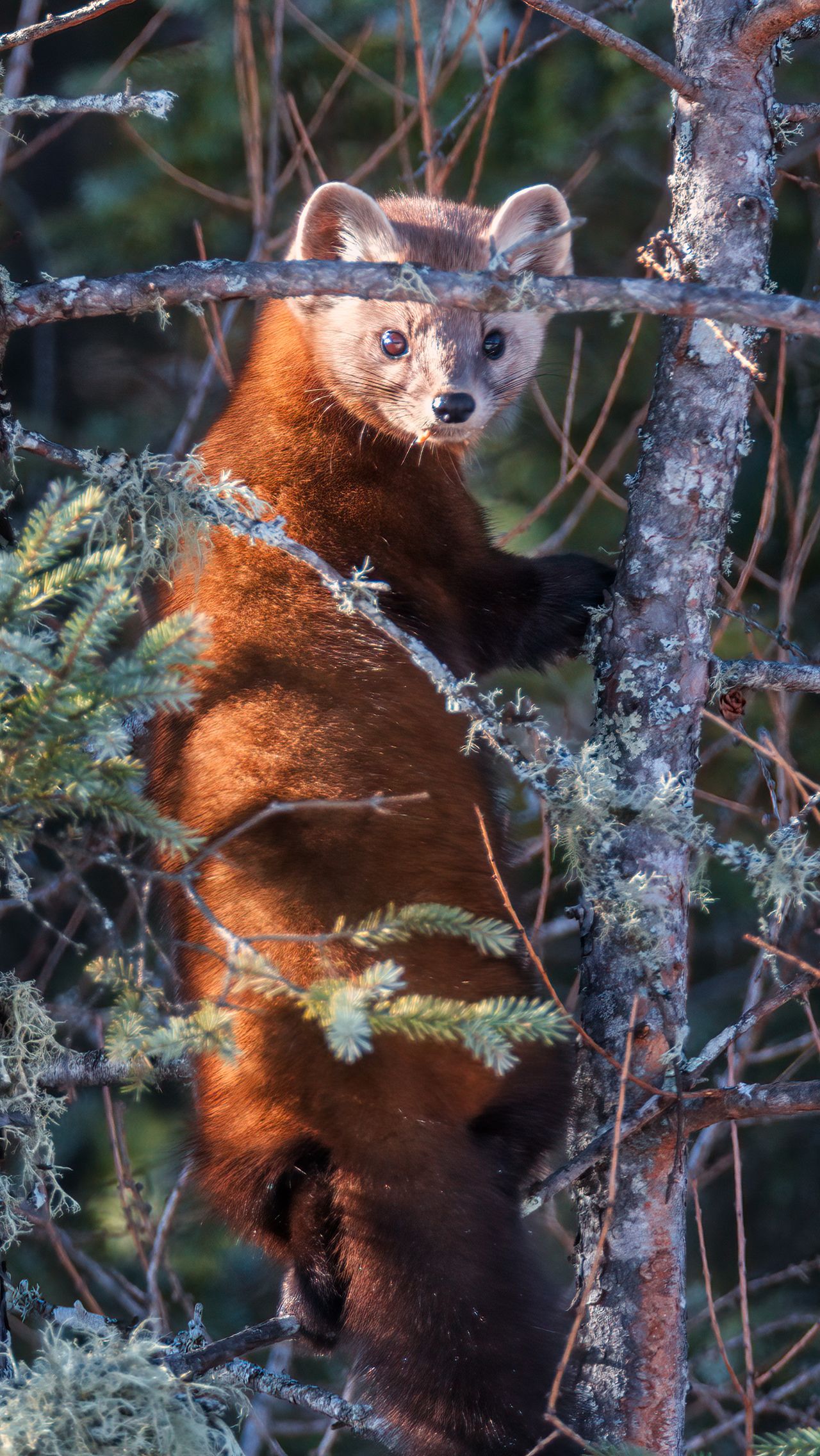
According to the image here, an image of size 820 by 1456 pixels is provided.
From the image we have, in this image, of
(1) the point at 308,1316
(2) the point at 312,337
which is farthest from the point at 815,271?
(1) the point at 308,1316

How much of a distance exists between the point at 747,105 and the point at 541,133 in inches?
89.5

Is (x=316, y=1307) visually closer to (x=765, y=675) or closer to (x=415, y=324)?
(x=765, y=675)

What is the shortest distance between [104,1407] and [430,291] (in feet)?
5.21

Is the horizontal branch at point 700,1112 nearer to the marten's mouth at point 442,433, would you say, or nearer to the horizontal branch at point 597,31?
the marten's mouth at point 442,433

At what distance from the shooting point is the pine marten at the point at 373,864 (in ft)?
7.36

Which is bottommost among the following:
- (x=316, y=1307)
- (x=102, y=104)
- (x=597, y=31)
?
(x=316, y=1307)

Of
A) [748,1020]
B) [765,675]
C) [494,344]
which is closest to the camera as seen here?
[748,1020]

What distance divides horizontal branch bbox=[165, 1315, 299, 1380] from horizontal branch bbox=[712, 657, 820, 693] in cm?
145

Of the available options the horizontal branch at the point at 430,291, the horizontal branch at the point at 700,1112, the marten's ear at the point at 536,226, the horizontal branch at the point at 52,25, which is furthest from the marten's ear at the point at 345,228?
the horizontal branch at the point at 700,1112

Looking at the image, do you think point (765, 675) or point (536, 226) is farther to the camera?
point (536, 226)

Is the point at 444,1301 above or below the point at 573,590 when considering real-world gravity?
below

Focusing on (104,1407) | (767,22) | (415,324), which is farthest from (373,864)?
(767,22)

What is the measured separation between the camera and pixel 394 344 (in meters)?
3.33

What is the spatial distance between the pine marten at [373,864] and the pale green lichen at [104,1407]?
439mm
